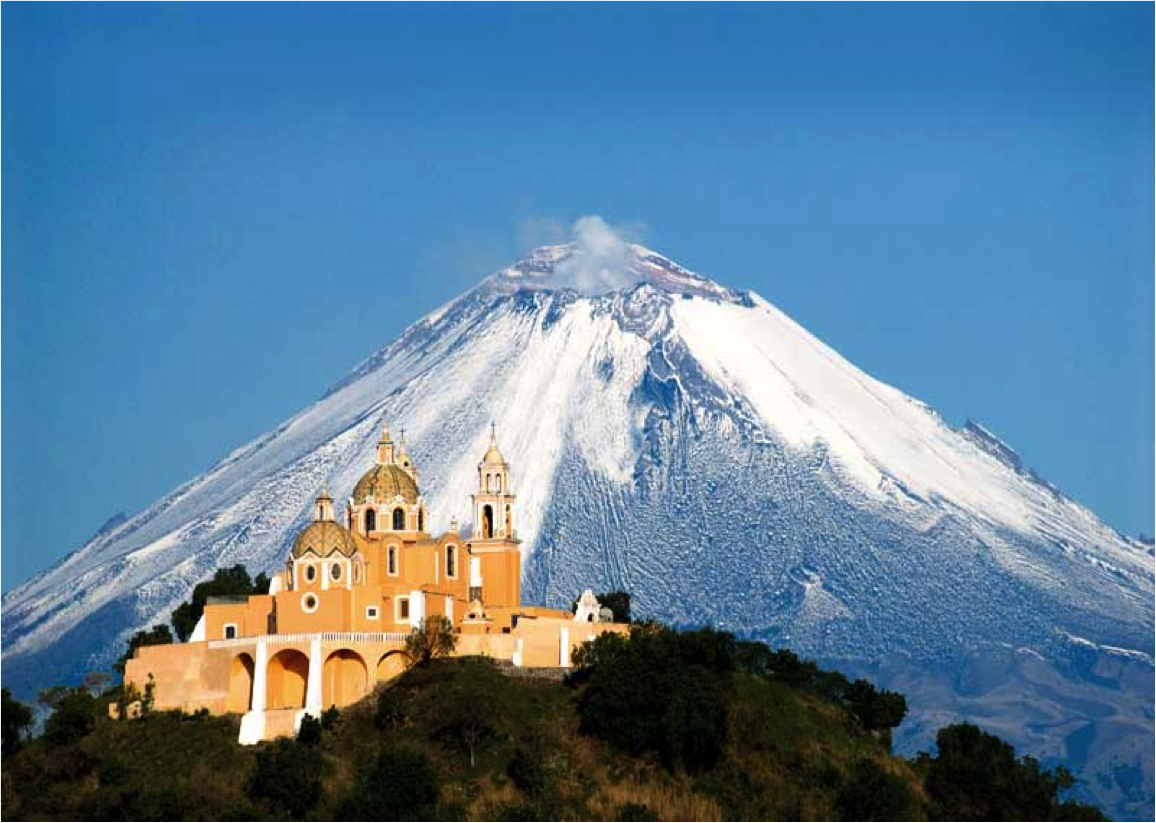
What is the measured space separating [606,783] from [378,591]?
934cm

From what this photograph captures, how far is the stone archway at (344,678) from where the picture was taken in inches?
3196

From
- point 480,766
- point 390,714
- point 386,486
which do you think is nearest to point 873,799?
point 480,766

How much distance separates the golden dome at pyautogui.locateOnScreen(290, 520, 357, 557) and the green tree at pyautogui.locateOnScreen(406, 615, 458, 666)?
2876 mm

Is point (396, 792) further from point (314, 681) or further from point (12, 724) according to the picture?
point (12, 724)

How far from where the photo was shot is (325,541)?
82250mm

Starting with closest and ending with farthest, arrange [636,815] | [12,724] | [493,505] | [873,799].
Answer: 1. [636,815]
2. [873,799]
3. [12,724]
4. [493,505]

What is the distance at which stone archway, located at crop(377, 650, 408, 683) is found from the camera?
82.1 metres

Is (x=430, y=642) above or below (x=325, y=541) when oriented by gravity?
below

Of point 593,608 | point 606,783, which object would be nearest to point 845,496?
point 593,608

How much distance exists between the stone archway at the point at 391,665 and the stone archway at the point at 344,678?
1.98 feet

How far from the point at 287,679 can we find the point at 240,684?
130cm

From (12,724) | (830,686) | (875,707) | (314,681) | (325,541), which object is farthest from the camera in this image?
(830,686)

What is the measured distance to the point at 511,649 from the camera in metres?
83.4

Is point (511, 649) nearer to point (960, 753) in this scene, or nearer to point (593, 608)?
point (593, 608)
